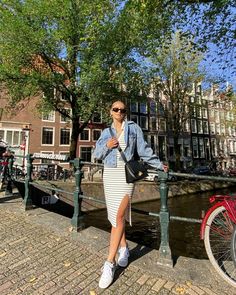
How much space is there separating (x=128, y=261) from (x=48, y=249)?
1.17 metres

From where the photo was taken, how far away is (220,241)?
292cm

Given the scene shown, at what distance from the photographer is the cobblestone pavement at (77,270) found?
249 cm

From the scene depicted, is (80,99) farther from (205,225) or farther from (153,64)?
(205,225)

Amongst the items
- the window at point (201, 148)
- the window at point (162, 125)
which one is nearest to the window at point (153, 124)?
the window at point (162, 125)

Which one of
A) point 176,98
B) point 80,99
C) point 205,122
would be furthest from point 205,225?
point 205,122

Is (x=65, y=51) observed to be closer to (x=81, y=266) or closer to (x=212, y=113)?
(x=81, y=266)

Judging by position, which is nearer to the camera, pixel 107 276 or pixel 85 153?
pixel 107 276

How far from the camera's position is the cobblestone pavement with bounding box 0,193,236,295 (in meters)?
2.49

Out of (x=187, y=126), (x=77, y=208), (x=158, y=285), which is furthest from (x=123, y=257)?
(x=187, y=126)

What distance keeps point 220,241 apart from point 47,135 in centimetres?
2838

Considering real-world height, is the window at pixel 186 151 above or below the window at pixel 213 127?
below

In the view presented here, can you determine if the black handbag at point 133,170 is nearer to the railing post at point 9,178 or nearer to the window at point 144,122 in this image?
the railing post at point 9,178

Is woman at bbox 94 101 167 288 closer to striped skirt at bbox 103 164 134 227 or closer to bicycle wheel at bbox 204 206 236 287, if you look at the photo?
striped skirt at bbox 103 164 134 227

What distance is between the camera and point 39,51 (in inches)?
632
